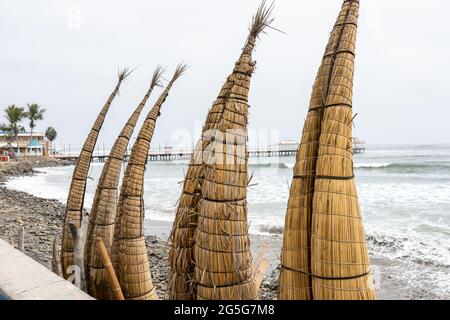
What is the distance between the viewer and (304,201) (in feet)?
6.75

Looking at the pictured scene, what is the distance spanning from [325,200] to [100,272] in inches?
95.1

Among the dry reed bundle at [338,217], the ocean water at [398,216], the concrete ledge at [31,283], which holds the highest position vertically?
the dry reed bundle at [338,217]

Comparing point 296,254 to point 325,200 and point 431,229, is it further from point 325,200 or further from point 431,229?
point 431,229

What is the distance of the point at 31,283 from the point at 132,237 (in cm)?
111

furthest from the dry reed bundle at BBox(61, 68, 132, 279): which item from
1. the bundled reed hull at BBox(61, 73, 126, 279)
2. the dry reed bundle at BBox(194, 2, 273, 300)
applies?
the dry reed bundle at BBox(194, 2, 273, 300)

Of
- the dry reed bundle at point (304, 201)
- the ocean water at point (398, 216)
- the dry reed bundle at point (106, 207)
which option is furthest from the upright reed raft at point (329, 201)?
the dry reed bundle at point (106, 207)

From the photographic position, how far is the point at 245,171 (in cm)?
222

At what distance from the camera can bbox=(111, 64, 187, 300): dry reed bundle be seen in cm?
312

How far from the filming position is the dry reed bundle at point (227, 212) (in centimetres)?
214

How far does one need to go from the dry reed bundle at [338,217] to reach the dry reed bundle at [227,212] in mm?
439

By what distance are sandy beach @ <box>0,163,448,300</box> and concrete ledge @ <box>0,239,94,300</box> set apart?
3.13 metres

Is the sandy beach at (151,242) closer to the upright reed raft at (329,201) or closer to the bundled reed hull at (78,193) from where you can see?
the bundled reed hull at (78,193)

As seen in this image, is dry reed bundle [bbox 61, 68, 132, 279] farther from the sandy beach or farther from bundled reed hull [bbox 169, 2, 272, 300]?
bundled reed hull [bbox 169, 2, 272, 300]

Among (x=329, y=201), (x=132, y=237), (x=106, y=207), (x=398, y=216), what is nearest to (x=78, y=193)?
(x=106, y=207)
